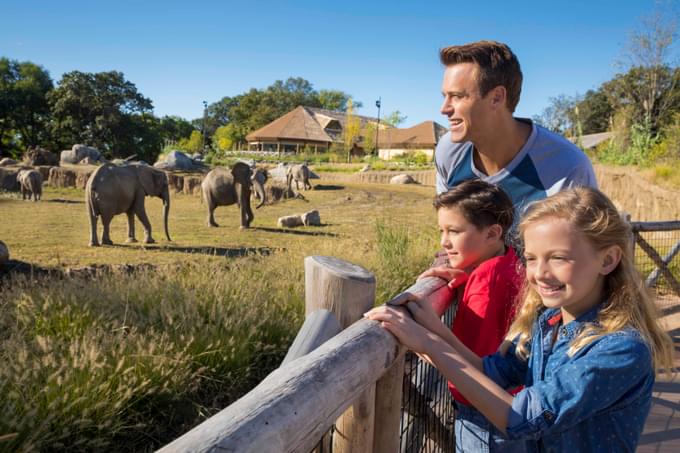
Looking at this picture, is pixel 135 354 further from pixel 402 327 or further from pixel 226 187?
pixel 226 187

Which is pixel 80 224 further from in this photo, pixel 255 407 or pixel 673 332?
pixel 255 407

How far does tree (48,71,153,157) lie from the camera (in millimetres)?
41844

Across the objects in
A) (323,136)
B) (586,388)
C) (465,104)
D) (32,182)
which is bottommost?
(32,182)

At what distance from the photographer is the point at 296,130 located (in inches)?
2066

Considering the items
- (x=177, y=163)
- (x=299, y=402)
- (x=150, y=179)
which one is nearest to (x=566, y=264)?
(x=299, y=402)

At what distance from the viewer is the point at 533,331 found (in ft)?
5.28

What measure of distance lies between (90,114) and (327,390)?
46735 millimetres

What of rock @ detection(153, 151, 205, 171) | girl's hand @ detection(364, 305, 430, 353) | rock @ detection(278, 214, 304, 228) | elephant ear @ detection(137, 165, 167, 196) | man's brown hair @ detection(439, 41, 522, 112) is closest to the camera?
girl's hand @ detection(364, 305, 430, 353)

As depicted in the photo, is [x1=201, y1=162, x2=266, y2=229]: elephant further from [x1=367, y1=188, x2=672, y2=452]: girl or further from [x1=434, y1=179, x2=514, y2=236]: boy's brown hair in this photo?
[x1=367, y1=188, x2=672, y2=452]: girl

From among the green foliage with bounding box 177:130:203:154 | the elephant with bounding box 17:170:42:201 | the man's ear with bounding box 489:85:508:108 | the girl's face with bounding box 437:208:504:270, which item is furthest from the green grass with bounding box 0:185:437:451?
the green foliage with bounding box 177:130:203:154

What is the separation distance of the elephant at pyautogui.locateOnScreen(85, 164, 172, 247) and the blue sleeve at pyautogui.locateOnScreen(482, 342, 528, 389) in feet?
36.0

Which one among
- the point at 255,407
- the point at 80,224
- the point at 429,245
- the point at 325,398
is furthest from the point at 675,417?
the point at 80,224

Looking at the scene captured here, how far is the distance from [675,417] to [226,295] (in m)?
3.39

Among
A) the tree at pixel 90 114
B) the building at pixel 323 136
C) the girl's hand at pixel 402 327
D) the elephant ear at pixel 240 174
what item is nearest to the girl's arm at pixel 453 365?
the girl's hand at pixel 402 327
